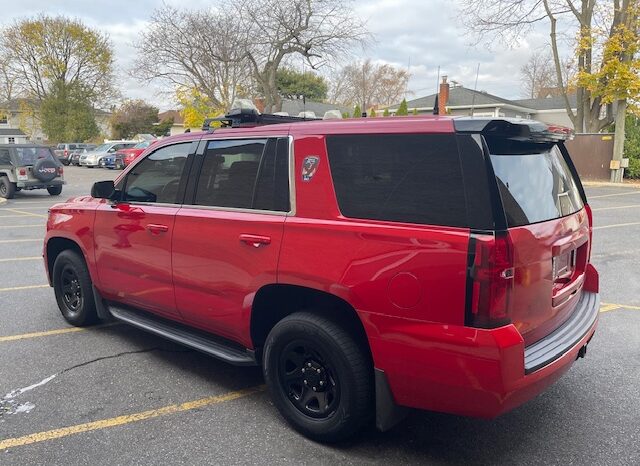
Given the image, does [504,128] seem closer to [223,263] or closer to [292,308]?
[292,308]

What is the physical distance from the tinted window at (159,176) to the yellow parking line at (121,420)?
4.72 feet

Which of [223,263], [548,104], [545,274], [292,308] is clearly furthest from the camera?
[548,104]

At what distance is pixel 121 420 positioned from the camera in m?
3.26

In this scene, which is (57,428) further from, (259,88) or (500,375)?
(259,88)

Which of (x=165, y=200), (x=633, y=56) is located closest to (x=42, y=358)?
(x=165, y=200)

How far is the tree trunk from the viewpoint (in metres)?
20.6

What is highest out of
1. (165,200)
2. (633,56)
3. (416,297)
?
(633,56)

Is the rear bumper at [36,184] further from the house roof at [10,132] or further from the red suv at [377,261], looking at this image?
the house roof at [10,132]

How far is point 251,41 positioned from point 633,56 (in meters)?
17.1

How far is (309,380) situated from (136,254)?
5.99 feet

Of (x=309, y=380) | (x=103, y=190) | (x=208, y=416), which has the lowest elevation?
(x=208, y=416)

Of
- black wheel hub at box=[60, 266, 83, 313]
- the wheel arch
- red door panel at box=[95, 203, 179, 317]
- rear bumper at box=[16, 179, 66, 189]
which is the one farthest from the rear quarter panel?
rear bumper at box=[16, 179, 66, 189]

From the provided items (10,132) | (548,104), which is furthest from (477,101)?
(10,132)

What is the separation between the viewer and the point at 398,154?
270 cm
